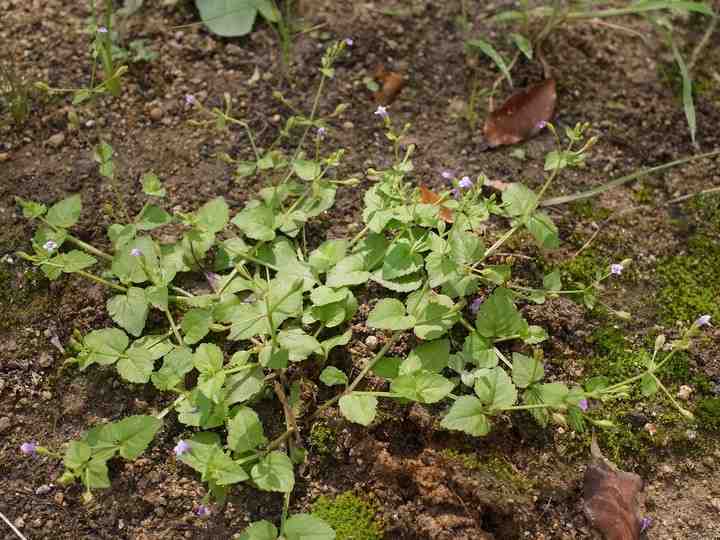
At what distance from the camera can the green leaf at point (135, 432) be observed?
2148 millimetres

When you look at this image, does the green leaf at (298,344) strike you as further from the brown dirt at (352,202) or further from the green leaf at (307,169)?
the green leaf at (307,169)

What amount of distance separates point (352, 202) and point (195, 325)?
771 mm

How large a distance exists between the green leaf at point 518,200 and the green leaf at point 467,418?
0.66 meters

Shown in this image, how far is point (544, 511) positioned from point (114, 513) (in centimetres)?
124

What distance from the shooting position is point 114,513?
86.7 inches

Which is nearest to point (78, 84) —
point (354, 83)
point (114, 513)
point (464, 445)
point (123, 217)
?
point (123, 217)

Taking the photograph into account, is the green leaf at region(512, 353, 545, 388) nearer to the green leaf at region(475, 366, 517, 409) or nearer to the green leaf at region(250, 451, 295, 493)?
the green leaf at region(475, 366, 517, 409)

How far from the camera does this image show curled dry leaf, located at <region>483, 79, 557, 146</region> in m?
2.97

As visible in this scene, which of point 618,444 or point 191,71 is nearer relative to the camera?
point 618,444

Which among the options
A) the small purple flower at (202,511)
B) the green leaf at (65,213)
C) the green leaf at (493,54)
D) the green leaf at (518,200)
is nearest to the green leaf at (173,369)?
the small purple flower at (202,511)

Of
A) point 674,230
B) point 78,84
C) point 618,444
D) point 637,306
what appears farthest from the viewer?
point 78,84

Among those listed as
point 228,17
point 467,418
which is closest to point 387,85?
point 228,17

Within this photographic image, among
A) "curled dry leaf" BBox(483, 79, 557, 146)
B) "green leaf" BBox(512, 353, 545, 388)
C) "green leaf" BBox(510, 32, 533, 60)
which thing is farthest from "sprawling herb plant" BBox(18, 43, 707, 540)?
"green leaf" BBox(510, 32, 533, 60)

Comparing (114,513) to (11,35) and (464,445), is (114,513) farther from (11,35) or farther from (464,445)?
(11,35)
